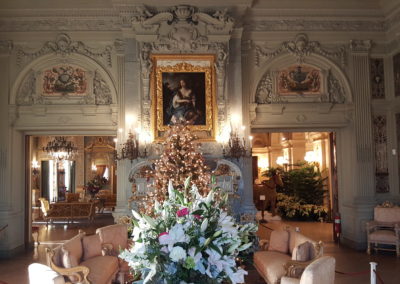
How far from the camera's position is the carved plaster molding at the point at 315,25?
10594 millimetres

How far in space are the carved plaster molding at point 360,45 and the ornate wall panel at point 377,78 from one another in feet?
1.18

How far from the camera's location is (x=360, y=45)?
10672mm

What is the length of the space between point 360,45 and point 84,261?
334 inches

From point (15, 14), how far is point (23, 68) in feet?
4.47

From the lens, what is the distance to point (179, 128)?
9117 millimetres

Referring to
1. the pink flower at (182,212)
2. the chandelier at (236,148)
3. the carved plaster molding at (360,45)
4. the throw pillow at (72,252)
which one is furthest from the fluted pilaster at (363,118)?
Answer: the pink flower at (182,212)

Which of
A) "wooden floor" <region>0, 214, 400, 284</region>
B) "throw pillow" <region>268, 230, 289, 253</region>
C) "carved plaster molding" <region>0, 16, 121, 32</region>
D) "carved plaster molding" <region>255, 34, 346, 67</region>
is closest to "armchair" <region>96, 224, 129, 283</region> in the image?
"wooden floor" <region>0, 214, 400, 284</region>

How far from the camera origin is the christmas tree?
8.70 metres

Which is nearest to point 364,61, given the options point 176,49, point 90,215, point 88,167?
point 176,49

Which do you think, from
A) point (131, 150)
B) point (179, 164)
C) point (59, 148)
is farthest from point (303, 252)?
point (59, 148)

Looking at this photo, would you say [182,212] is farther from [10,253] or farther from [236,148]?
[10,253]

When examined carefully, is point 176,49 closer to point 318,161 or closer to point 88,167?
point 318,161

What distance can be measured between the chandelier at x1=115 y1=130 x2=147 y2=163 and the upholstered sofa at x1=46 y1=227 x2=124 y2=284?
223cm

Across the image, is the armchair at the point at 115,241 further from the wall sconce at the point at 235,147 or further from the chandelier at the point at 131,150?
the wall sconce at the point at 235,147
